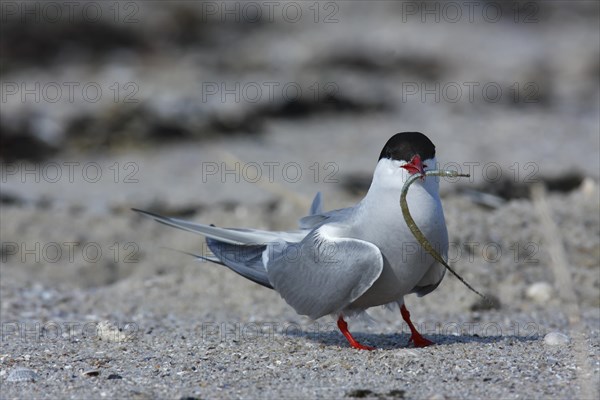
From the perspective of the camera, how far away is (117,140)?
888 cm

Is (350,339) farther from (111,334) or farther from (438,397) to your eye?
(111,334)

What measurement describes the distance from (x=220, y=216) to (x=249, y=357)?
2780 mm

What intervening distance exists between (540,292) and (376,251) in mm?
1818

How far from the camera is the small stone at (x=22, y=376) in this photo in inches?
136

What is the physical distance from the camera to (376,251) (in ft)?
12.4

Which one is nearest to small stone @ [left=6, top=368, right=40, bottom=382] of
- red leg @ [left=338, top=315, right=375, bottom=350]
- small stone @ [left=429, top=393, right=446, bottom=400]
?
red leg @ [left=338, top=315, right=375, bottom=350]

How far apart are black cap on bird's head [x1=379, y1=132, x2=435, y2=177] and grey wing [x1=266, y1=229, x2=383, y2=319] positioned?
35 centimetres

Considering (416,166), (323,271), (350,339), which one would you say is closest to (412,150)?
(416,166)

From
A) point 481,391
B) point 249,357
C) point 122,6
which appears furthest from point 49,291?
point 122,6

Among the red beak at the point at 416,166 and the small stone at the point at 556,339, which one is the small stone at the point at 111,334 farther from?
the small stone at the point at 556,339

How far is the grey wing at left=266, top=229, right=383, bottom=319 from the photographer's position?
3801 millimetres

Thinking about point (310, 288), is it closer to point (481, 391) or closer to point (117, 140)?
point (481, 391)

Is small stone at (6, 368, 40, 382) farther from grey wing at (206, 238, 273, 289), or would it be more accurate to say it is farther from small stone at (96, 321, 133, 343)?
grey wing at (206, 238, 273, 289)

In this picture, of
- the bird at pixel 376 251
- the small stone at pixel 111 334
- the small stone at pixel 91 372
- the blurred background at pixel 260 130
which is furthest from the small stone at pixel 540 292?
the small stone at pixel 91 372
